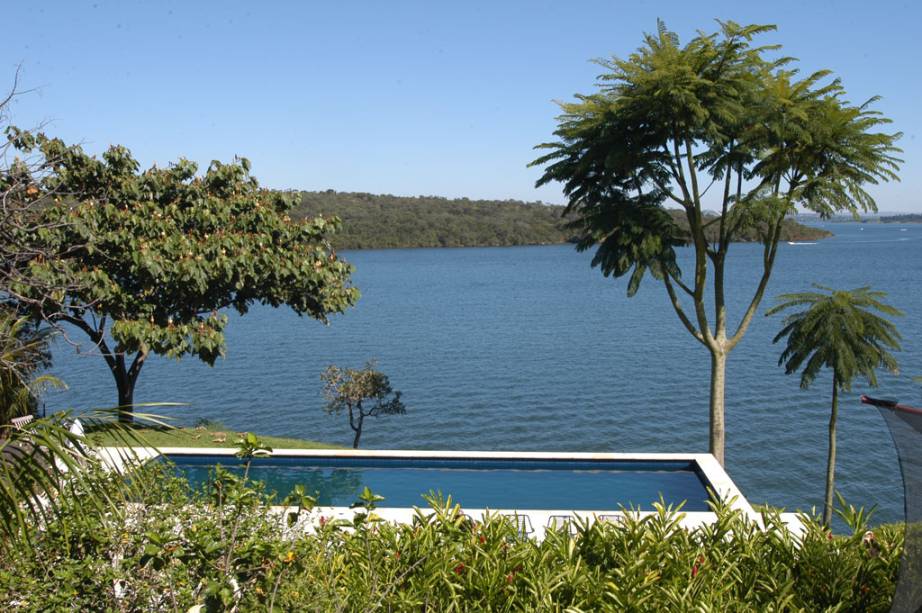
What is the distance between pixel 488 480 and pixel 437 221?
10065 cm

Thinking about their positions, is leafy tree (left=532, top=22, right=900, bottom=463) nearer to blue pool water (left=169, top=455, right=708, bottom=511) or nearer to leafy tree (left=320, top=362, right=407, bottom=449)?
blue pool water (left=169, top=455, right=708, bottom=511)

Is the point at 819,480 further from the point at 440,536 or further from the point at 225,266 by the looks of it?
the point at 440,536

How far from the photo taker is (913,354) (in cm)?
3294

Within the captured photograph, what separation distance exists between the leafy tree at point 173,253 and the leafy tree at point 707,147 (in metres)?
4.95

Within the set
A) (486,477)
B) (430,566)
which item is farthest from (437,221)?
(430,566)

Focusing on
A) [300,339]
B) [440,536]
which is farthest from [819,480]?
[300,339]

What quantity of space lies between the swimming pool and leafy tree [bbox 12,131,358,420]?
2.95m

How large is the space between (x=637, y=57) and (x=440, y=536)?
33.3 feet

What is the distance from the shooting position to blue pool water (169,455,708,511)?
37.1 ft

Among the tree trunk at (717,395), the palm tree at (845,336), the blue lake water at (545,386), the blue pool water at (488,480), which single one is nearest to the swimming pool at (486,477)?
the blue pool water at (488,480)

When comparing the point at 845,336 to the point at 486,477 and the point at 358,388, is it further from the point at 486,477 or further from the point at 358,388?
the point at 358,388

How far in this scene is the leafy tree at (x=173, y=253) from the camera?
13727 millimetres

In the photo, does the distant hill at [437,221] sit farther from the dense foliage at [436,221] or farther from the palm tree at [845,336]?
the palm tree at [845,336]

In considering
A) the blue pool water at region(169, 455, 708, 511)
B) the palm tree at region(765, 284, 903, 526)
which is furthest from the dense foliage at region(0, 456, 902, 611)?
the palm tree at region(765, 284, 903, 526)
